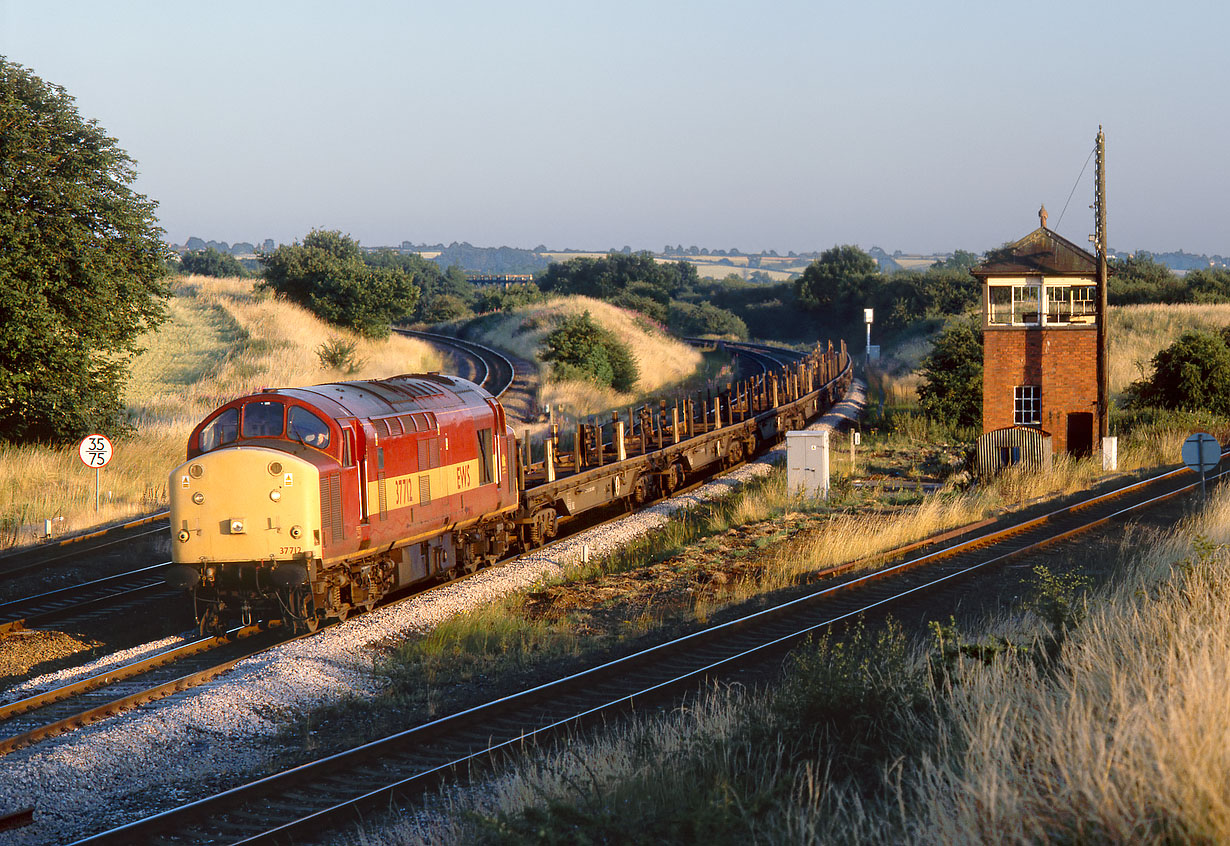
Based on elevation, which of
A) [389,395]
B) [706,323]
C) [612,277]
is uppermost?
[612,277]

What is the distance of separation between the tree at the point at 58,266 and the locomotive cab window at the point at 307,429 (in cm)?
1359

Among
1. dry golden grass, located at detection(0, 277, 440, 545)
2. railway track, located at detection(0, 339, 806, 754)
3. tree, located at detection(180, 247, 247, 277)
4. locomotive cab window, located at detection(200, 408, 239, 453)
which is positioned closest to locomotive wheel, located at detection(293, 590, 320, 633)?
railway track, located at detection(0, 339, 806, 754)

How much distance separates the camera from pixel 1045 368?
29.1m

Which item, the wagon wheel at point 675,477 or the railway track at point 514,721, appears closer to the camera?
the railway track at point 514,721

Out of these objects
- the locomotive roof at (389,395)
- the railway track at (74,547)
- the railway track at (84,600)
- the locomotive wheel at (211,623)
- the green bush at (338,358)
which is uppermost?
the locomotive roof at (389,395)

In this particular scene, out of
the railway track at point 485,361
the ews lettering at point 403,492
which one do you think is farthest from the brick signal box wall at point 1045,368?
the ews lettering at point 403,492

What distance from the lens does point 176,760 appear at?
1023 cm

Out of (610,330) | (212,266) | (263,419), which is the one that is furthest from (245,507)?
(212,266)

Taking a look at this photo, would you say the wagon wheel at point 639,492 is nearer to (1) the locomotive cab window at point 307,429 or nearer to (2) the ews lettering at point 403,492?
(2) the ews lettering at point 403,492

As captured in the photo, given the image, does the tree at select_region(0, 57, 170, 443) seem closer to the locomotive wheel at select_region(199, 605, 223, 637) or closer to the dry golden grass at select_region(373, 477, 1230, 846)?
the locomotive wheel at select_region(199, 605, 223, 637)

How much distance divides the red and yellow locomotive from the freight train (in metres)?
0.02

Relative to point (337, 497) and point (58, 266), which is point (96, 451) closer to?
point (58, 266)

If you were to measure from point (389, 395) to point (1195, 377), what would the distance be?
31683mm

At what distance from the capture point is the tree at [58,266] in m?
24.9
